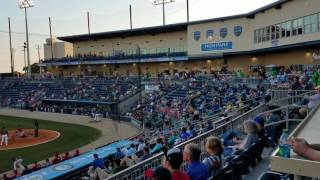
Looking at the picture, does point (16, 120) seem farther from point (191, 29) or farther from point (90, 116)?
point (191, 29)

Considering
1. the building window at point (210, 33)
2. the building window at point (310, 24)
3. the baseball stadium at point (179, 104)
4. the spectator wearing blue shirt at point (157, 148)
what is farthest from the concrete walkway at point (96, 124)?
the building window at point (210, 33)

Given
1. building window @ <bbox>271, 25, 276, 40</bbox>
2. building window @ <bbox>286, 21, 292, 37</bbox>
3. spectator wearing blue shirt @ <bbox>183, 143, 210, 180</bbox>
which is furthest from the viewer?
building window @ <bbox>271, 25, 276, 40</bbox>

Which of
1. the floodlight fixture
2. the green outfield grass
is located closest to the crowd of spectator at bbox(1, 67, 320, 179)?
the green outfield grass

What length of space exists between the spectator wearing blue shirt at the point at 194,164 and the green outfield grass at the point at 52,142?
18.6 m

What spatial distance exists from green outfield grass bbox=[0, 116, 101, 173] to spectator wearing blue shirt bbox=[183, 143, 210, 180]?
1862cm

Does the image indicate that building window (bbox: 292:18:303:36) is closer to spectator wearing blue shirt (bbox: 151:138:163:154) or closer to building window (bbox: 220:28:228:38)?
building window (bbox: 220:28:228:38)

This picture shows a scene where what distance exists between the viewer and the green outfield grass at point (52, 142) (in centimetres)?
2445

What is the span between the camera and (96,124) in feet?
123

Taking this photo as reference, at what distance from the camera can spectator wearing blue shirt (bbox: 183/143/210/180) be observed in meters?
5.45

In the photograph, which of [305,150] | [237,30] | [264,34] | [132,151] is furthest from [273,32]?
[305,150]

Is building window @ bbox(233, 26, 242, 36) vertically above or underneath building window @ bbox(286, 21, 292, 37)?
above

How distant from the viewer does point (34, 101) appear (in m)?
52.8

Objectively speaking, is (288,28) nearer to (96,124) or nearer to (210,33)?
(210,33)

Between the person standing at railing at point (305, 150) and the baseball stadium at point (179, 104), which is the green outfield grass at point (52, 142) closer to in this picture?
the baseball stadium at point (179, 104)
